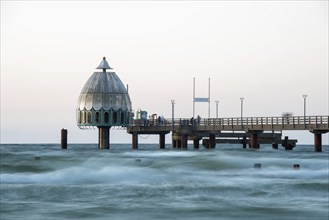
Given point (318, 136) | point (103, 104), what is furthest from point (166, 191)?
point (103, 104)

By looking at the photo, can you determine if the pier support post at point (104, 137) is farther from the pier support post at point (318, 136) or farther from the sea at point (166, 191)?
the sea at point (166, 191)

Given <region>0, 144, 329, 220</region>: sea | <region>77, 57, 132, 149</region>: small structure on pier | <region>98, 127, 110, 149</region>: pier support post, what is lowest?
<region>0, 144, 329, 220</region>: sea

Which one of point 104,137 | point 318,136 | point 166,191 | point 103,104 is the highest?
point 103,104

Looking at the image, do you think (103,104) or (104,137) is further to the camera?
(104,137)

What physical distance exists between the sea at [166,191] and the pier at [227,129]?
16.9 meters

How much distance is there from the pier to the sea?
55.4 feet

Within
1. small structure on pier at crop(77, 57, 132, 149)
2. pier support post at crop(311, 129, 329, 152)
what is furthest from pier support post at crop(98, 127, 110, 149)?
pier support post at crop(311, 129, 329, 152)

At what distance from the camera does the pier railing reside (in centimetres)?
6953

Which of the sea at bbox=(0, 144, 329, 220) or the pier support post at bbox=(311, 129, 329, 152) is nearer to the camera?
the sea at bbox=(0, 144, 329, 220)

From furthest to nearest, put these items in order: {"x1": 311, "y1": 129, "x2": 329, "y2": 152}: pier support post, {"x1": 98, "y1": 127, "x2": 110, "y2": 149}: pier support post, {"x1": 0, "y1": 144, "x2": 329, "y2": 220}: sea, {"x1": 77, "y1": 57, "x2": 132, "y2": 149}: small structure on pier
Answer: {"x1": 98, "y1": 127, "x2": 110, "y2": 149}: pier support post, {"x1": 77, "y1": 57, "x2": 132, "y2": 149}: small structure on pier, {"x1": 311, "y1": 129, "x2": 329, "y2": 152}: pier support post, {"x1": 0, "y1": 144, "x2": 329, "y2": 220}: sea

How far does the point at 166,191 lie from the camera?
110ft

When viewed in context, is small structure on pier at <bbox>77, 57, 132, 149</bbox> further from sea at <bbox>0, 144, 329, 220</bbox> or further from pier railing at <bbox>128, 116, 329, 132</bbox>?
sea at <bbox>0, 144, 329, 220</bbox>

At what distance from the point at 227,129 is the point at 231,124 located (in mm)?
779

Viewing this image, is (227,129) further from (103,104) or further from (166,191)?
(166,191)
